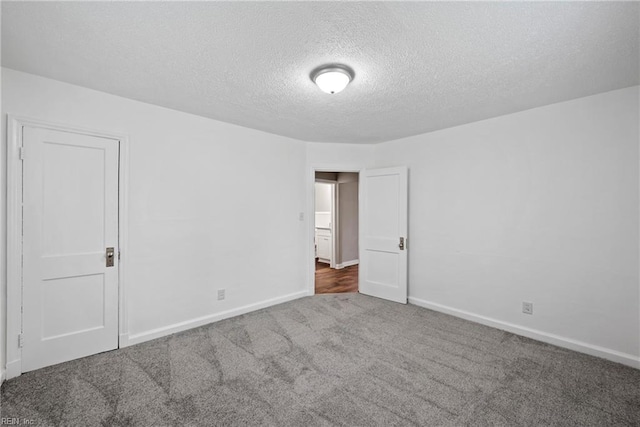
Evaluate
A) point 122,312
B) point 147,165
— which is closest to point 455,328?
point 122,312

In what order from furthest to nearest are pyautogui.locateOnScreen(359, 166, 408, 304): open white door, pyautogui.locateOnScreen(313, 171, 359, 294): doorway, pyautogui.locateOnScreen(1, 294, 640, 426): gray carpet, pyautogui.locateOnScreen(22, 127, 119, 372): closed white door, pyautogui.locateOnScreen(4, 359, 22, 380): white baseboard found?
pyautogui.locateOnScreen(313, 171, 359, 294): doorway → pyautogui.locateOnScreen(359, 166, 408, 304): open white door → pyautogui.locateOnScreen(22, 127, 119, 372): closed white door → pyautogui.locateOnScreen(4, 359, 22, 380): white baseboard → pyautogui.locateOnScreen(1, 294, 640, 426): gray carpet

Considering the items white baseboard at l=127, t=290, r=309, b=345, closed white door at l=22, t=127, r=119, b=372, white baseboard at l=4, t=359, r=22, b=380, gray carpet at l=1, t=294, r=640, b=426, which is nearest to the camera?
gray carpet at l=1, t=294, r=640, b=426

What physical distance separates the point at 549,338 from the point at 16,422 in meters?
4.41

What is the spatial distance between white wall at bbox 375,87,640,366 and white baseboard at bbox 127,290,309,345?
208 centimetres

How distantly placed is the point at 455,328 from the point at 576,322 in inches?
43.2

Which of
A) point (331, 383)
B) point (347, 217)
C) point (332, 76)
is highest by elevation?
point (332, 76)

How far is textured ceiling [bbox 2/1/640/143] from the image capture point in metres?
1.59

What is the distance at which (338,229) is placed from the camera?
6.59 m

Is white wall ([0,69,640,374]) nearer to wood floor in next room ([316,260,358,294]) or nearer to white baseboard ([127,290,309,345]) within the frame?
white baseboard ([127,290,309,345])

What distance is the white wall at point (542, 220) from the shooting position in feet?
8.41

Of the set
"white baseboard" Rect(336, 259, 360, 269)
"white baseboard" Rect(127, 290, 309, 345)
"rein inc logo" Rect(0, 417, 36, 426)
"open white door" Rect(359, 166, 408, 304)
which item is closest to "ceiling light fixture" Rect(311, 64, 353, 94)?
"open white door" Rect(359, 166, 408, 304)

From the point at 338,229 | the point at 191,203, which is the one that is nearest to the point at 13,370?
the point at 191,203

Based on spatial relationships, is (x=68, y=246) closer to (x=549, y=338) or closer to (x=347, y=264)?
(x=549, y=338)

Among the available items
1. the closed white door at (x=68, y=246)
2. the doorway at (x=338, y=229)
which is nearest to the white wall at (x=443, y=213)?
the closed white door at (x=68, y=246)
